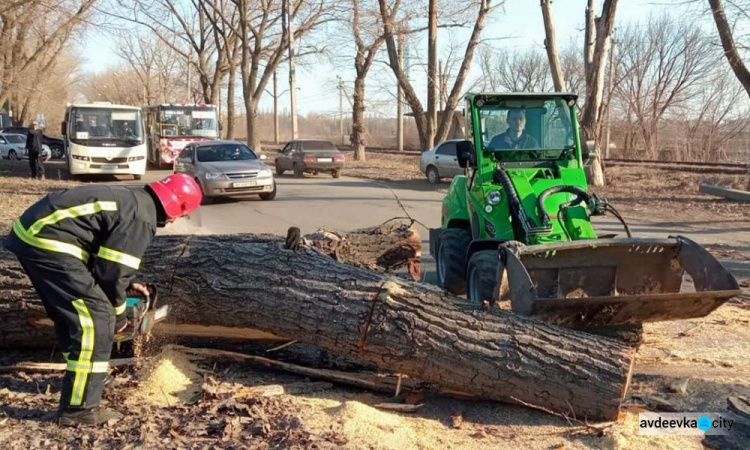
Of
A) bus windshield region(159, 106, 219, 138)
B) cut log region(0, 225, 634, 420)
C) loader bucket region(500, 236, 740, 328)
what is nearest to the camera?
cut log region(0, 225, 634, 420)

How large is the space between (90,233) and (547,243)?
355 cm

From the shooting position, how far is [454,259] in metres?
7.15

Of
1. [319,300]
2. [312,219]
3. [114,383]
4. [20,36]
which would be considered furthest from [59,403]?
[20,36]

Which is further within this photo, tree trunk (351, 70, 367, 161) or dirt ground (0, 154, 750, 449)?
tree trunk (351, 70, 367, 161)

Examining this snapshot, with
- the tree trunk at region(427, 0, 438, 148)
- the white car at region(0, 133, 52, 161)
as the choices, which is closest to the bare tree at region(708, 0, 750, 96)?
the tree trunk at region(427, 0, 438, 148)

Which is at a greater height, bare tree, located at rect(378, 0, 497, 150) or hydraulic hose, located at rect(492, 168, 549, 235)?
bare tree, located at rect(378, 0, 497, 150)

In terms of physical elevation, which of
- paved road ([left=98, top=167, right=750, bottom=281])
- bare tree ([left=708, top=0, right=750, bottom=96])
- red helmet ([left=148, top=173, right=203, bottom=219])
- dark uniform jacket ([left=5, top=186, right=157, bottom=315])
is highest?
bare tree ([left=708, top=0, right=750, bottom=96])

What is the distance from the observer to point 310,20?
32.9 m

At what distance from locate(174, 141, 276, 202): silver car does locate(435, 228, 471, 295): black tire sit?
9.86m

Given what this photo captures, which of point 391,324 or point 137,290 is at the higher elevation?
point 137,290

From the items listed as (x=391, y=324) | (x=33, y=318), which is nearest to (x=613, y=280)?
(x=391, y=324)

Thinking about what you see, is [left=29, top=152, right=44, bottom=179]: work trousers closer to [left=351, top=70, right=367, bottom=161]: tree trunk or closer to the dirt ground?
[left=351, top=70, right=367, bottom=161]: tree trunk

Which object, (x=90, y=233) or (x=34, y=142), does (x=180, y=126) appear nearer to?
(x=34, y=142)

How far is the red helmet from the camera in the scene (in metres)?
4.40
